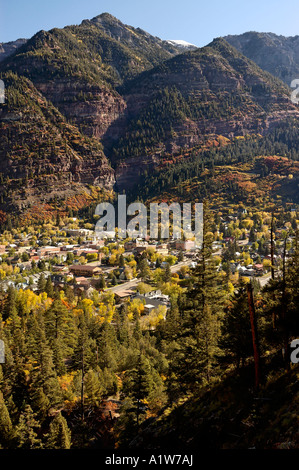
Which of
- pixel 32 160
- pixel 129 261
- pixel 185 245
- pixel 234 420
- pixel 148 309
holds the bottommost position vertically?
pixel 148 309

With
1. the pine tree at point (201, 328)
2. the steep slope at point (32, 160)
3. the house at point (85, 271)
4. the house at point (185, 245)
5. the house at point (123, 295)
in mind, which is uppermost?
the steep slope at point (32, 160)

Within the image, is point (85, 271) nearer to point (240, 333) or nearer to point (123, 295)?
point (123, 295)

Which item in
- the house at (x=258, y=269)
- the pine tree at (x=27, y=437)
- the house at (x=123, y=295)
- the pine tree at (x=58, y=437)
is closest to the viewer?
the pine tree at (x=58, y=437)

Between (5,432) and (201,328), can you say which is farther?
(5,432)

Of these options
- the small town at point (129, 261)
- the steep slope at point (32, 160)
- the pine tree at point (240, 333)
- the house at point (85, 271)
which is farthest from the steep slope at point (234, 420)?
the steep slope at point (32, 160)

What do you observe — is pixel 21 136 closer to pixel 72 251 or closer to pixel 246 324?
pixel 72 251

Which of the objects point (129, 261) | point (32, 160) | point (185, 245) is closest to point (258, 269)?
point (185, 245)

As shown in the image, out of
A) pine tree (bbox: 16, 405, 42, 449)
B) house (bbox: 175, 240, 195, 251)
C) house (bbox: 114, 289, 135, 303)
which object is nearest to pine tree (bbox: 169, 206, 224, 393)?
pine tree (bbox: 16, 405, 42, 449)

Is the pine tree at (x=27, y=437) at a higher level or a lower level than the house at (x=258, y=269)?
lower

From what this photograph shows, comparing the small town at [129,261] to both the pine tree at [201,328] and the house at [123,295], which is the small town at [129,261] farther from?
the pine tree at [201,328]
